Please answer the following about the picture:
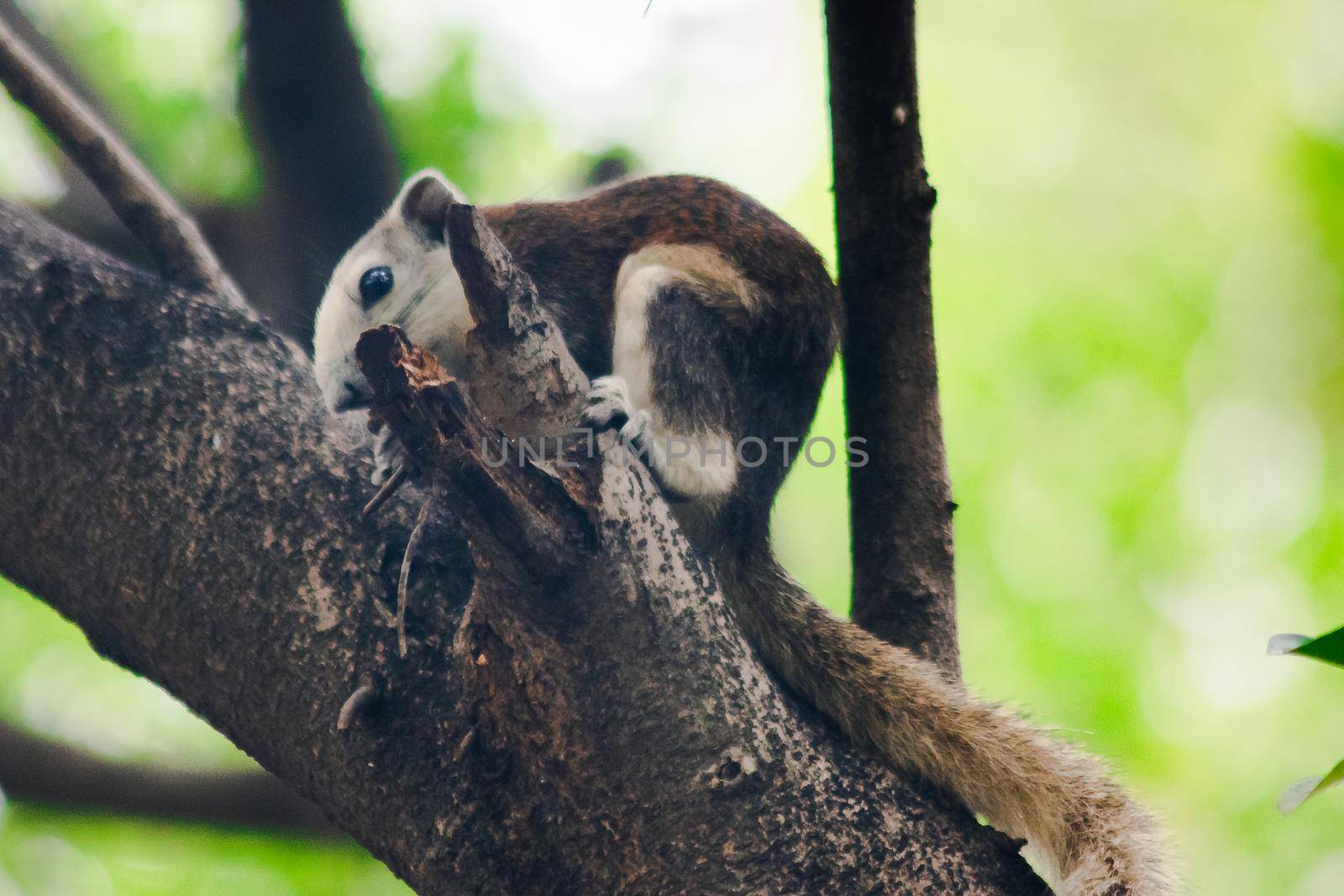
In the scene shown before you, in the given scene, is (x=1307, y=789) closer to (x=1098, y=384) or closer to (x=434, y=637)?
(x=434, y=637)

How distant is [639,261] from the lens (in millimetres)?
2158

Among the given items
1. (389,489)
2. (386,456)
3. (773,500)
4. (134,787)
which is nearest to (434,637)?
(389,489)

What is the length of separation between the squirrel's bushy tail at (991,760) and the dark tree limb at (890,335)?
15 cm

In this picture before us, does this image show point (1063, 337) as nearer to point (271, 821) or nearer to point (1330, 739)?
point (1330, 739)

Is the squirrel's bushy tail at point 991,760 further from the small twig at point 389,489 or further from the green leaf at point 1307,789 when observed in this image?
the small twig at point 389,489

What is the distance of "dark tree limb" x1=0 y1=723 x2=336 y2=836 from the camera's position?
243 centimetres

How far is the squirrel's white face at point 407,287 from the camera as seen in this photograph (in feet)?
7.27

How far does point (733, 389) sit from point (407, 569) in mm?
863

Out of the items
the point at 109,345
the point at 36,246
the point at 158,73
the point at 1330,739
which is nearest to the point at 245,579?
the point at 109,345

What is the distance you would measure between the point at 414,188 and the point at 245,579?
3.59 ft

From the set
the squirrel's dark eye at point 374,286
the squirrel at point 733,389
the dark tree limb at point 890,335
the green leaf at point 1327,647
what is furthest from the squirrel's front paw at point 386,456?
the green leaf at point 1327,647

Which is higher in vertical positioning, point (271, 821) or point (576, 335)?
point (576, 335)

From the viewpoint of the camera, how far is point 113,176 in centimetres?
185

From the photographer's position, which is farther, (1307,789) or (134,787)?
(134,787)
